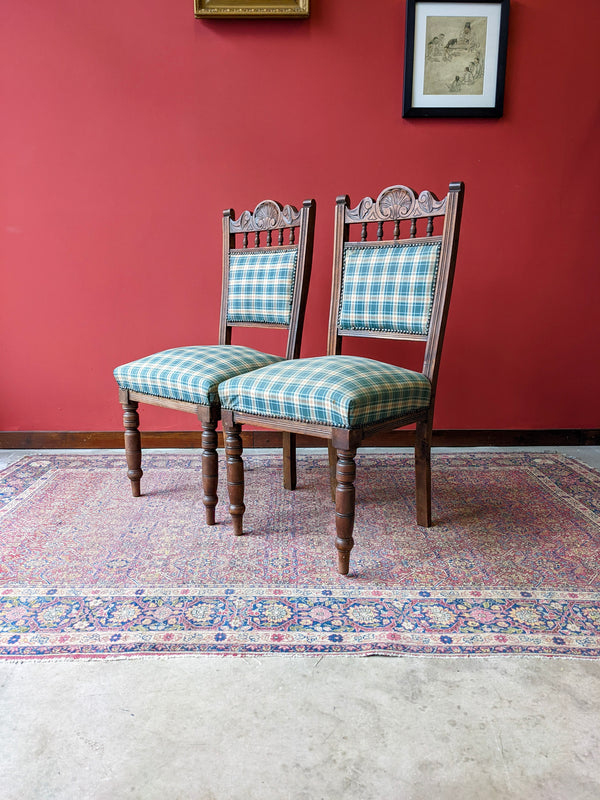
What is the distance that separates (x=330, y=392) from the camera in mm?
1527

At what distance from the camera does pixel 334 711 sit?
1106mm

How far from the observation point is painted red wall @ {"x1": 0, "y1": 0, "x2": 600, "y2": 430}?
2.58 m

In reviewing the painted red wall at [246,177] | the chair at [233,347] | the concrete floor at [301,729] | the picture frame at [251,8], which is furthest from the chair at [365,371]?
the picture frame at [251,8]

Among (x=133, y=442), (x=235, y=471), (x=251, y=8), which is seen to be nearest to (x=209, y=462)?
(x=235, y=471)

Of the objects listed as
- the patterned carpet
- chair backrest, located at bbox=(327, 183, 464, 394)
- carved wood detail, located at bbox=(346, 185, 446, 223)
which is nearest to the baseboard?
the patterned carpet

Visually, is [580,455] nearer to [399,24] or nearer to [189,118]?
[399,24]

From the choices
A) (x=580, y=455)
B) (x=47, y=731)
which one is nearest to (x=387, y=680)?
(x=47, y=731)

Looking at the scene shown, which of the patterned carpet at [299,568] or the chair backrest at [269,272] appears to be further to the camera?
the chair backrest at [269,272]

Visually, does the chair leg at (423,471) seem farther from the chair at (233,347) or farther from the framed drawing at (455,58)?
the framed drawing at (455,58)

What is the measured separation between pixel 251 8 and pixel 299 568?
242 cm

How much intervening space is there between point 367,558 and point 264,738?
0.75 m

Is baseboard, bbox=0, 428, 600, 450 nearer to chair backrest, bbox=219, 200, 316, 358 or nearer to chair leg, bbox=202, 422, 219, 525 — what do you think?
chair backrest, bbox=219, 200, 316, 358

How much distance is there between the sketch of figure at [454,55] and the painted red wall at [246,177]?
0.13 meters

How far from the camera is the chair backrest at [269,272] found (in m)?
2.17
